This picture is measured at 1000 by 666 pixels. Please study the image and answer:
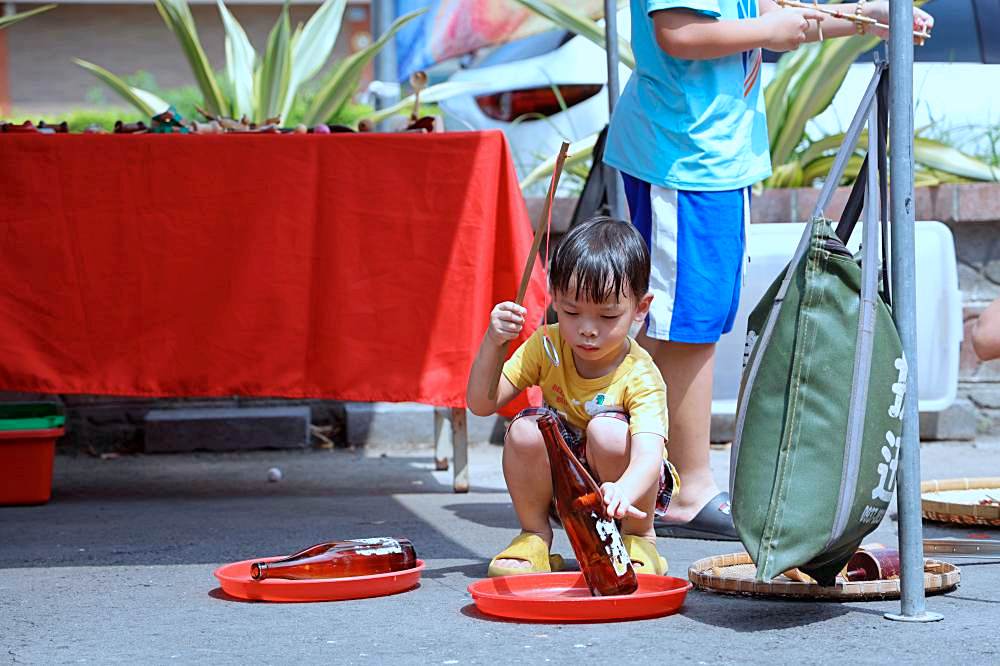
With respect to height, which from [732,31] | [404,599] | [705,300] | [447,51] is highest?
[447,51]

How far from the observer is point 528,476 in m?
2.48

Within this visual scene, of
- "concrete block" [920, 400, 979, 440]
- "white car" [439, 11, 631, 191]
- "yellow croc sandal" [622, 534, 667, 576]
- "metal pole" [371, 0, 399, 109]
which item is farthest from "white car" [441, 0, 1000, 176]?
"yellow croc sandal" [622, 534, 667, 576]

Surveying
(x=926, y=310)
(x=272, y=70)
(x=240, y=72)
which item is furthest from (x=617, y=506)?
(x=240, y=72)

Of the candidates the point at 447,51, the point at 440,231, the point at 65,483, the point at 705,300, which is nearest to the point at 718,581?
the point at 705,300

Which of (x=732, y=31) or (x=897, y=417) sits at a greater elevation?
(x=732, y=31)

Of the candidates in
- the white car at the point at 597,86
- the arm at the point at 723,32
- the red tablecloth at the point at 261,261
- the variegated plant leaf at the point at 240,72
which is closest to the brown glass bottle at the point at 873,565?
the arm at the point at 723,32

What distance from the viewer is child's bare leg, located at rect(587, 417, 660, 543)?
240 centimetres

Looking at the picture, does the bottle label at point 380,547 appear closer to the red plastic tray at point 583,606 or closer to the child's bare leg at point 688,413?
the red plastic tray at point 583,606

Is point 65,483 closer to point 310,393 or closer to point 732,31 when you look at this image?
point 310,393

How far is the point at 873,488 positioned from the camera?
1966 millimetres

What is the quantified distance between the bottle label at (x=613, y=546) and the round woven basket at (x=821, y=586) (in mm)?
198

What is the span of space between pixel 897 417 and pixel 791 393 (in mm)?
160

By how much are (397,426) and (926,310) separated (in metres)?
1.87

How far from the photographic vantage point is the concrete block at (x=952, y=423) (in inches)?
189
